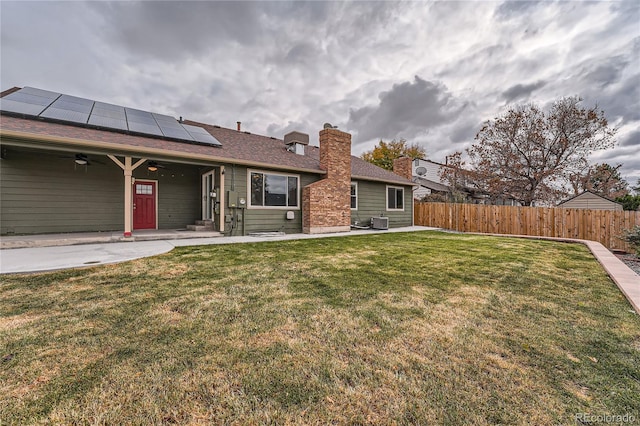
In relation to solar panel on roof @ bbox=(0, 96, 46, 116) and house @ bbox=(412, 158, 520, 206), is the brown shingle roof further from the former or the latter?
house @ bbox=(412, 158, 520, 206)

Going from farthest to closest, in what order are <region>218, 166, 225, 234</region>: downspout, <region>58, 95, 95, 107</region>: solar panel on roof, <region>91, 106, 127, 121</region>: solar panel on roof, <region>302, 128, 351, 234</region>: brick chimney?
1. <region>302, 128, 351, 234</region>: brick chimney
2. <region>218, 166, 225, 234</region>: downspout
3. <region>58, 95, 95, 107</region>: solar panel on roof
4. <region>91, 106, 127, 121</region>: solar panel on roof

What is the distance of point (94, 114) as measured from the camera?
8.07m

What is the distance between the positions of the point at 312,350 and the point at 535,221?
1263 cm

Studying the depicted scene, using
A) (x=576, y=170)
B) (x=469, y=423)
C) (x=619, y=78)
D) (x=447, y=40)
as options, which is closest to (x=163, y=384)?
(x=469, y=423)

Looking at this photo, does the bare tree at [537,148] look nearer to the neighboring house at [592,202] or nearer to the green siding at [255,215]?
the neighboring house at [592,202]

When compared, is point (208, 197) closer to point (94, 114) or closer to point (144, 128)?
point (144, 128)

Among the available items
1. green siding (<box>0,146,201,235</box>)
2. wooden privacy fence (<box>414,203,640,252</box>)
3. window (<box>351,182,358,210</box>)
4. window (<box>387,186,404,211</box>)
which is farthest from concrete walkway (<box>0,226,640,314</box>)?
window (<box>387,186,404,211</box>)

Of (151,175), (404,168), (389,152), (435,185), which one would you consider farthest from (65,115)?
(389,152)

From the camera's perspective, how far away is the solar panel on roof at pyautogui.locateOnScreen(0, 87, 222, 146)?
7.13 metres

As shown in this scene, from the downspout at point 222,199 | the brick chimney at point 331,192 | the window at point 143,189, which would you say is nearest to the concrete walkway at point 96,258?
the downspout at point 222,199

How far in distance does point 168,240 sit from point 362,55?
10503 mm

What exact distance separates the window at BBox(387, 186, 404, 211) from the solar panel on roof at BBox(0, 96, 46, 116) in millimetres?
12981

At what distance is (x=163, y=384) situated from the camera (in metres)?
1.60

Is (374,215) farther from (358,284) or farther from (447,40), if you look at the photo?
(358,284)
